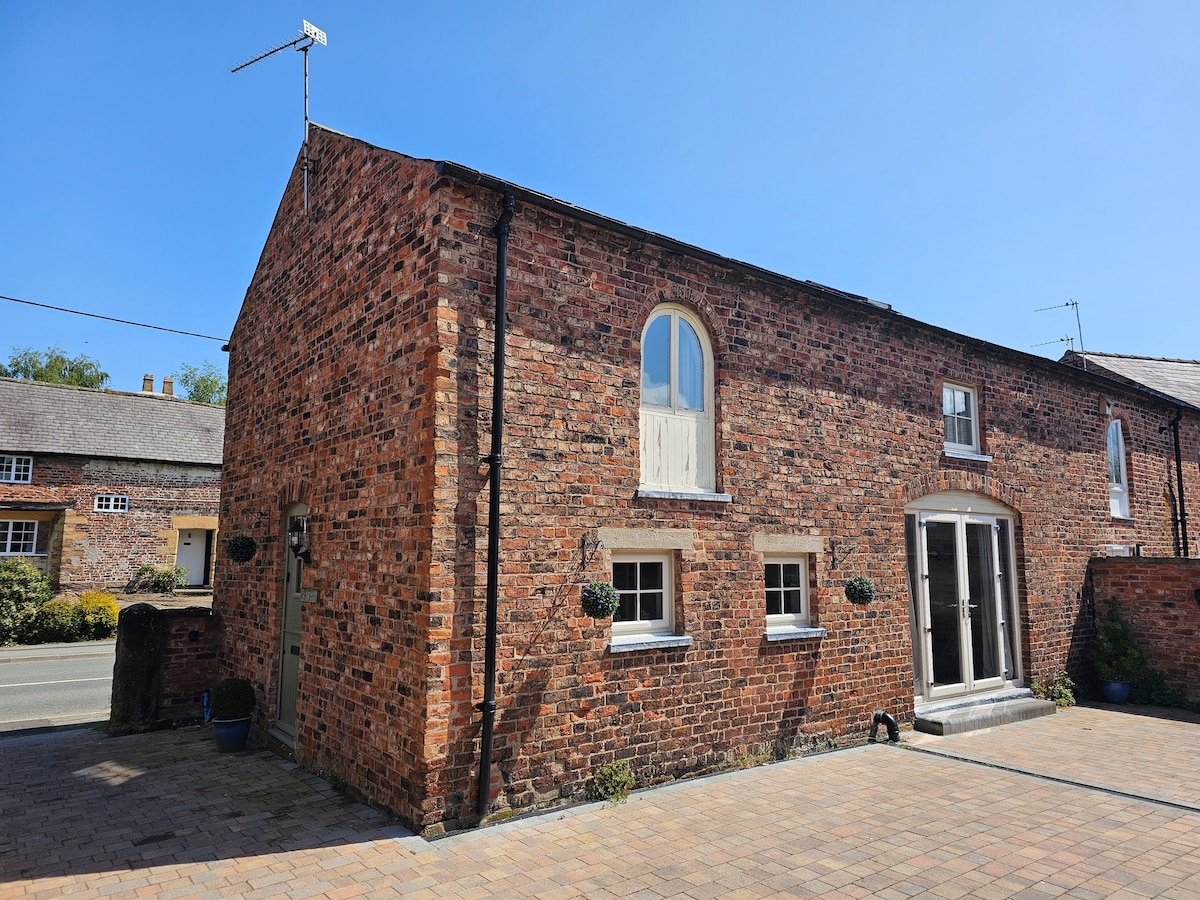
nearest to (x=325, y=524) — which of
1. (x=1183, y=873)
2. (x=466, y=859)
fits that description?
(x=466, y=859)

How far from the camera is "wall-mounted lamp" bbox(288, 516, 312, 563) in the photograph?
26.0 ft

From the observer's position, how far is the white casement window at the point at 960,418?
10.5m

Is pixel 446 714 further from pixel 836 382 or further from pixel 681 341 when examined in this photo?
pixel 836 382

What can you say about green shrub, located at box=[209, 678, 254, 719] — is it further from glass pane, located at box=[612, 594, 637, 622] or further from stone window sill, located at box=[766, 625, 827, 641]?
stone window sill, located at box=[766, 625, 827, 641]

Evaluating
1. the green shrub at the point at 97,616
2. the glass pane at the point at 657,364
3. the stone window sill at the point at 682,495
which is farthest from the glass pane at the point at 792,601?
the green shrub at the point at 97,616

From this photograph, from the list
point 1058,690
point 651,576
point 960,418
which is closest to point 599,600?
point 651,576

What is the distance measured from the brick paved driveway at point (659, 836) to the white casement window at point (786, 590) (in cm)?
151

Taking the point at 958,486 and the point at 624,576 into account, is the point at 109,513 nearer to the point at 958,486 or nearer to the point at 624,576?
the point at 624,576

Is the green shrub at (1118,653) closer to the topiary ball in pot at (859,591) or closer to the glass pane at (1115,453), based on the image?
the glass pane at (1115,453)

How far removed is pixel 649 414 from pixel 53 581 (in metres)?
23.5

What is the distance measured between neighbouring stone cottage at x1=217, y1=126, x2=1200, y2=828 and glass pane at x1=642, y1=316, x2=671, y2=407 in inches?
1.1

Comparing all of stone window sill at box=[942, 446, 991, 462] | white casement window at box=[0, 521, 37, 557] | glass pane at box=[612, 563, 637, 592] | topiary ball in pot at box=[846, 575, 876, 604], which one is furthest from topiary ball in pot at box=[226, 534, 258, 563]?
white casement window at box=[0, 521, 37, 557]

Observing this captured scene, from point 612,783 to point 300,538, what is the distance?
4.27 metres

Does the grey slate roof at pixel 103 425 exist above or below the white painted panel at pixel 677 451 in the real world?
above
